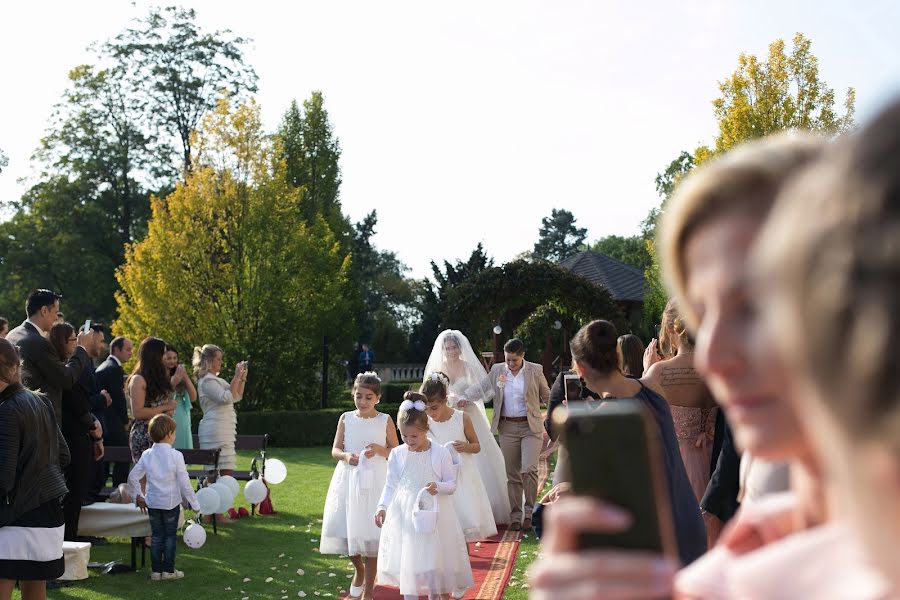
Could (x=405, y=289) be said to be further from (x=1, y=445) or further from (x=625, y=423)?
(x=625, y=423)

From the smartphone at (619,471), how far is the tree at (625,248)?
259 feet

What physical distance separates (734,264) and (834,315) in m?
0.36

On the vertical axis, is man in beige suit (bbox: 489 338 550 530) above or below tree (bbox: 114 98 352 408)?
below

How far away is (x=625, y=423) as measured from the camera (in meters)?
0.85

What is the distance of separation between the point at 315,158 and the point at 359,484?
146ft

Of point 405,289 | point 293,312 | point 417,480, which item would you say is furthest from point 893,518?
point 405,289

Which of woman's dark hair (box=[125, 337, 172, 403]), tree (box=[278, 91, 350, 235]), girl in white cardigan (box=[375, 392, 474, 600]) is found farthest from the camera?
tree (box=[278, 91, 350, 235])

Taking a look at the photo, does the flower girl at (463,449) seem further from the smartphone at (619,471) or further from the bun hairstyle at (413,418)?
the smartphone at (619,471)

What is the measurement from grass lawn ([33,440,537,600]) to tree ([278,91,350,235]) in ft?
127

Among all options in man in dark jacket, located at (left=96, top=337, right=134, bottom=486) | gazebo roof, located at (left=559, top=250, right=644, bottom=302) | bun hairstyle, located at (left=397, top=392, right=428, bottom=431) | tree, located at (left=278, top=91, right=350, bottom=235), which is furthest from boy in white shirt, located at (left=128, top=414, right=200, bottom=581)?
tree, located at (left=278, top=91, right=350, bottom=235)

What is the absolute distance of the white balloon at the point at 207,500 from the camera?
11.4 meters

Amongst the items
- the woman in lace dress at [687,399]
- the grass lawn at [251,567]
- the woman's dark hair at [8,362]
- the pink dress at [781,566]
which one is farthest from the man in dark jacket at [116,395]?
the pink dress at [781,566]

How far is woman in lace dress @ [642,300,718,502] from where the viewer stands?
21.4ft

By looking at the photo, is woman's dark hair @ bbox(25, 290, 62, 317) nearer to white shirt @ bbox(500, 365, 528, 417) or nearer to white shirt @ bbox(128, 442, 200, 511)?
white shirt @ bbox(128, 442, 200, 511)
